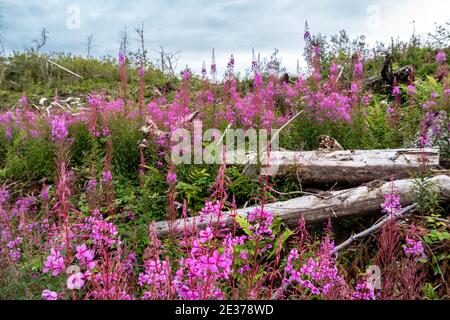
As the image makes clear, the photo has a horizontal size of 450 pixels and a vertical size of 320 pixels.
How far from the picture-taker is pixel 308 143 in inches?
228

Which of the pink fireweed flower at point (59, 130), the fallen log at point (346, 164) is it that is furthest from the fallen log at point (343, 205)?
the pink fireweed flower at point (59, 130)

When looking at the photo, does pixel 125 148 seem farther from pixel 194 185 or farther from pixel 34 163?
pixel 34 163

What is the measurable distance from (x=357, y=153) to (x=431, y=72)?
8.57 metres

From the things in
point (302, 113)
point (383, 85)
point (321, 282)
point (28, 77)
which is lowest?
point (321, 282)

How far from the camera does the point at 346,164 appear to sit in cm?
470

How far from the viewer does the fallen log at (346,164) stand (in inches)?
180

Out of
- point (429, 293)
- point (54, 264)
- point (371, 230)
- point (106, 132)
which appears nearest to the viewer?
point (54, 264)

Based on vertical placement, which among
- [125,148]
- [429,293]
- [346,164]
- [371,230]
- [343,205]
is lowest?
[429,293]

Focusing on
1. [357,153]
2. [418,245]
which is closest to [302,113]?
[357,153]

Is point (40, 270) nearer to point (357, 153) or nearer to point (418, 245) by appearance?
point (418, 245)

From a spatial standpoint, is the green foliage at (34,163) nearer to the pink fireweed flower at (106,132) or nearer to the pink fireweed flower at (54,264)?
the pink fireweed flower at (106,132)

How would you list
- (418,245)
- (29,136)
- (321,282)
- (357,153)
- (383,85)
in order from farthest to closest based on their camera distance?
(383,85) → (29,136) → (357,153) → (418,245) → (321,282)

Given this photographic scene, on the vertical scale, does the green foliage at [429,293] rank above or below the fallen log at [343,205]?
below

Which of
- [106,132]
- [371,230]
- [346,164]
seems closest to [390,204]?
[371,230]
